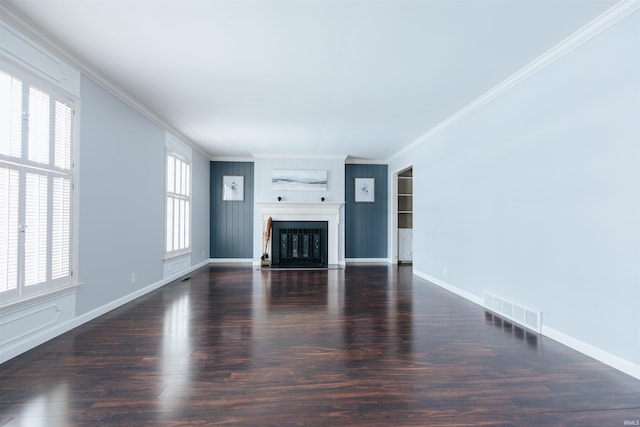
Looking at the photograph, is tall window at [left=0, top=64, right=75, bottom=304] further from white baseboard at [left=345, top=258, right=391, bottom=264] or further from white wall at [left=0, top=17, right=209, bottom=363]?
white baseboard at [left=345, top=258, right=391, bottom=264]

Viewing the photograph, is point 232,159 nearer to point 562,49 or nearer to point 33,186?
point 33,186

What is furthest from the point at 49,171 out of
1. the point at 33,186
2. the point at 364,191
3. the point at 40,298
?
the point at 364,191

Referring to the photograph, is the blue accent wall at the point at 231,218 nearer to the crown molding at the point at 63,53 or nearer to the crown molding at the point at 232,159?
the crown molding at the point at 232,159

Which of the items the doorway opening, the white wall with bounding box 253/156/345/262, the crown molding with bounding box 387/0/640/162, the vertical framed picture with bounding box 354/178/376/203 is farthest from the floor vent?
the vertical framed picture with bounding box 354/178/376/203

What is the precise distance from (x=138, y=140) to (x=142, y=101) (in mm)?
522

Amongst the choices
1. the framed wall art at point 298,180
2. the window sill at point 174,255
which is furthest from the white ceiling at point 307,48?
the framed wall art at point 298,180

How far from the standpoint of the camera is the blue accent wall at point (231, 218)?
7.61m

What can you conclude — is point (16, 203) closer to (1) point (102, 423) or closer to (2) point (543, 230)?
(1) point (102, 423)

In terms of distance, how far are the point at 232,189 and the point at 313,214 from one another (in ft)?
7.00

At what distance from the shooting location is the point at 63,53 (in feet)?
9.30

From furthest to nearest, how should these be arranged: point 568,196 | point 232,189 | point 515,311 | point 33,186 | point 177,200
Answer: point 232,189, point 177,200, point 515,311, point 568,196, point 33,186

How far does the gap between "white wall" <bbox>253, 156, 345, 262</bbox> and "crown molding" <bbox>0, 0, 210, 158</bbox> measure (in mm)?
2918

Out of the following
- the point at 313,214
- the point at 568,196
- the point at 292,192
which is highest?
the point at 292,192

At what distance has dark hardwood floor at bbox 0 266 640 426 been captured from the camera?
1713mm
